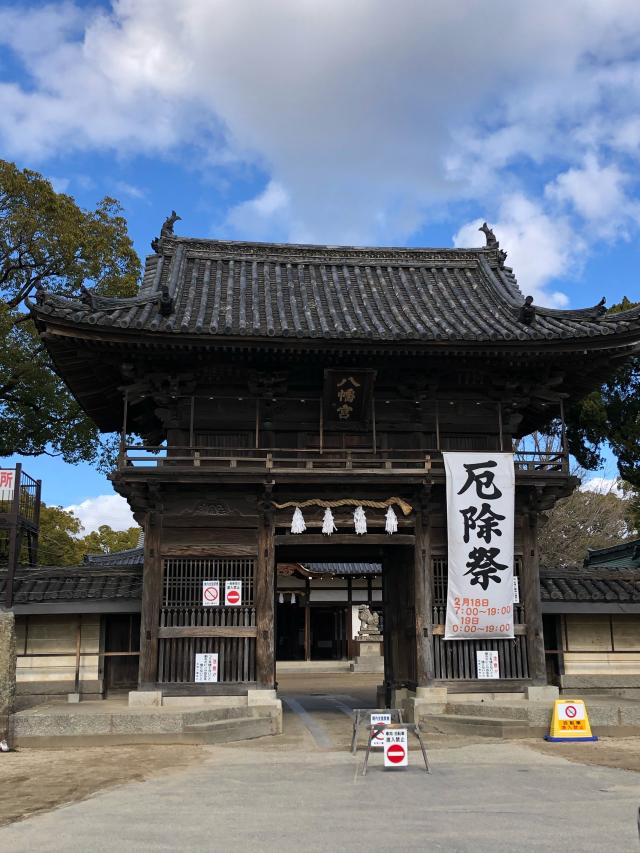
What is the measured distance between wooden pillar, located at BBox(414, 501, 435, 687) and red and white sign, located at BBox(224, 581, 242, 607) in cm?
379

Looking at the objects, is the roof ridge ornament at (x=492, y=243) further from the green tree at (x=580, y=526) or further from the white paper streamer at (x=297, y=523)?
the green tree at (x=580, y=526)

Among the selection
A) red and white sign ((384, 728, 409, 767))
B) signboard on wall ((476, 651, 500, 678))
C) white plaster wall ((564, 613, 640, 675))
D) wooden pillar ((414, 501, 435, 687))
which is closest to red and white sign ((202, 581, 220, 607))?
wooden pillar ((414, 501, 435, 687))

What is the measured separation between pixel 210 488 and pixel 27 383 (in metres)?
12.8

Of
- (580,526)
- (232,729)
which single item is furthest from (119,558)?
(580,526)

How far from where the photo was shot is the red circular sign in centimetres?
1119

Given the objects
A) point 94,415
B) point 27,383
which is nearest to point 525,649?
point 94,415

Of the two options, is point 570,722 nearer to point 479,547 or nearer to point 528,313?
point 479,547

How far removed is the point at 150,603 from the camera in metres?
16.4

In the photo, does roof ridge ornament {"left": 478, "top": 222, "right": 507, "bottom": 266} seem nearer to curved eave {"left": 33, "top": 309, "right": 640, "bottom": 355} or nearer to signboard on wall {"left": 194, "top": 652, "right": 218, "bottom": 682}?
curved eave {"left": 33, "top": 309, "right": 640, "bottom": 355}

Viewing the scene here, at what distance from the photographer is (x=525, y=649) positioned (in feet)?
56.1

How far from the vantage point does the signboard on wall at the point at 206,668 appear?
16219mm

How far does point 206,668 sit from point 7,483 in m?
6.30

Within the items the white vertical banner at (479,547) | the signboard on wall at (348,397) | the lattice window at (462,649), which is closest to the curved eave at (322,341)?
the signboard on wall at (348,397)

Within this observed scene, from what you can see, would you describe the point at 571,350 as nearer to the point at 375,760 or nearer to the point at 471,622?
the point at 471,622
